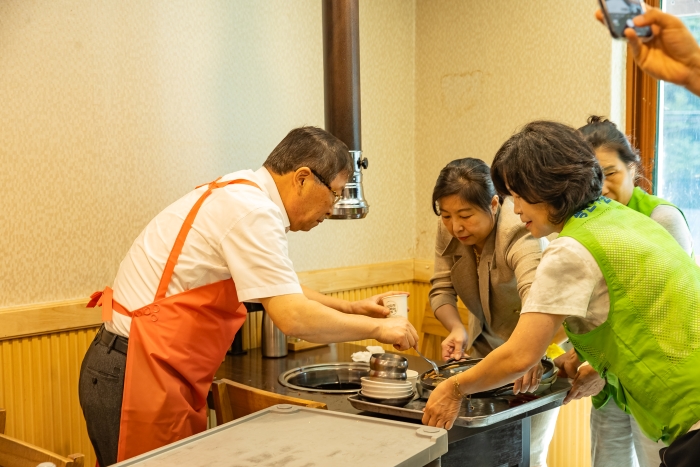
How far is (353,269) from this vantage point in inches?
139

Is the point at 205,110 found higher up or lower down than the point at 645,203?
higher up

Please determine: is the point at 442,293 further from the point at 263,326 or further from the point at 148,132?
the point at 148,132

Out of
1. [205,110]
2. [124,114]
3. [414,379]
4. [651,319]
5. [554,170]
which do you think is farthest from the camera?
[205,110]

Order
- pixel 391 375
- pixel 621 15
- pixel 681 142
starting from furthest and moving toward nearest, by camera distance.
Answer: pixel 681 142 < pixel 391 375 < pixel 621 15

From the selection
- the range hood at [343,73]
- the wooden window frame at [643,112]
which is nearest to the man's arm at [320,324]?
the range hood at [343,73]

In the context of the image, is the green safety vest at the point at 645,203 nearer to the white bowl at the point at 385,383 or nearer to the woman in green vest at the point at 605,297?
the woman in green vest at the point at 605,297

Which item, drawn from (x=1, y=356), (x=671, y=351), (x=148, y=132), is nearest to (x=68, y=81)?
(x=148, y=132)

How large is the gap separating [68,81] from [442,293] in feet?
4.96

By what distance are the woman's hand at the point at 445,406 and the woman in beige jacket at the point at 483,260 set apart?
60 cm

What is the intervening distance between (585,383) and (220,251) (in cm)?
105

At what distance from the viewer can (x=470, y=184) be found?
7.52ft

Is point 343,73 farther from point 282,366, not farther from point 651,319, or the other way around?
point 651,319

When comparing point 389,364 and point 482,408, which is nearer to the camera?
point 482,408

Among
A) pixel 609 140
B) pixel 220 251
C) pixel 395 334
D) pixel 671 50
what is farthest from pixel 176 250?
pixel 609 140
